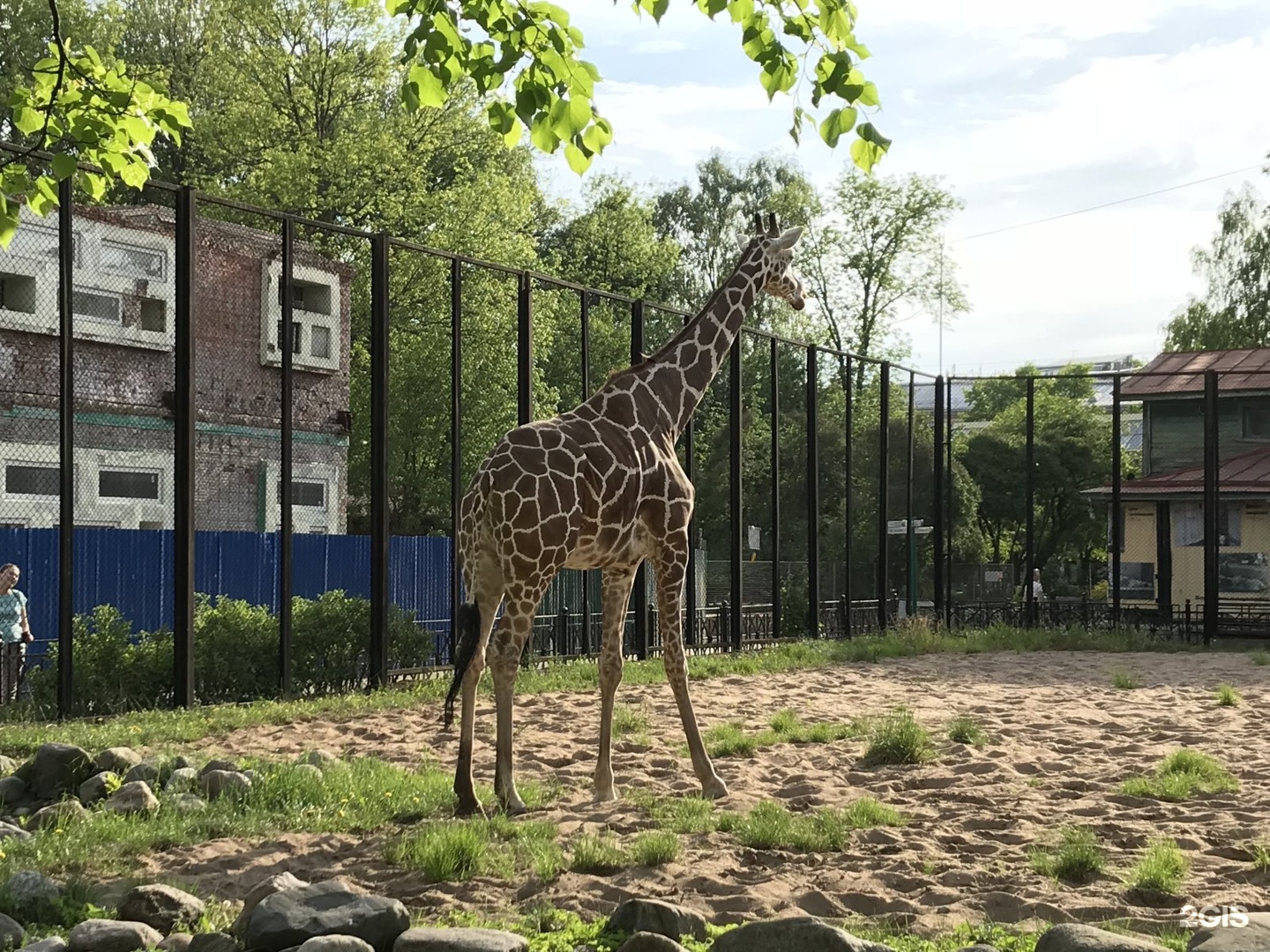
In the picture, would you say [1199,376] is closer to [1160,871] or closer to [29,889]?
[1160,871]

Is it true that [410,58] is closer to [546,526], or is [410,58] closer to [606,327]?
[546,526]

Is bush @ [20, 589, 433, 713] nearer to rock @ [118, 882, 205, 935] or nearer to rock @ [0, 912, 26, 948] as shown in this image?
rock @ [118, 882, 205, 935]

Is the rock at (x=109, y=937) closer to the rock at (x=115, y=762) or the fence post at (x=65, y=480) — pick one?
the rock at (x=115, y=762)

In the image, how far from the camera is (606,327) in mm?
40375

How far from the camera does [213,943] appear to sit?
15.0 feet

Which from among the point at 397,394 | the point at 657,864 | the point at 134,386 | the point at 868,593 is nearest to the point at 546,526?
the point at 657,864

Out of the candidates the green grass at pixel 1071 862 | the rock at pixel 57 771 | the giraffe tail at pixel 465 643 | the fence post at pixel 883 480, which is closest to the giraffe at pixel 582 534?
the giraffe tail at pixel 465 643

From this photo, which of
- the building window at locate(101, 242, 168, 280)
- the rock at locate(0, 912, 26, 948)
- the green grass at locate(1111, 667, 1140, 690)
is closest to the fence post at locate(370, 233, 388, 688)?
the green grass at locate(1111, 667, 1140, 690)

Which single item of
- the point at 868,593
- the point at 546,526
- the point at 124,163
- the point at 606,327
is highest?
the point at 606,327

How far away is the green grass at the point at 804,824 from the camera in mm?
6285

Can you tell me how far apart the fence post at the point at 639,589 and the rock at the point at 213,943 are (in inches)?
425

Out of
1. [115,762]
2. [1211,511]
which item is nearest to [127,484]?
[115,762]

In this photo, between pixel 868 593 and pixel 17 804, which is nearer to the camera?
pixel 17 804

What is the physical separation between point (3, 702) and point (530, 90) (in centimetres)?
781
